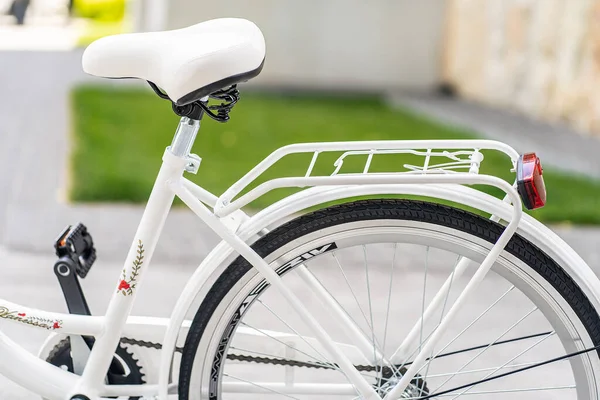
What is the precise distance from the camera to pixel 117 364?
8.37 ft

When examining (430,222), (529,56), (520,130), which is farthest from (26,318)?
(529,56)

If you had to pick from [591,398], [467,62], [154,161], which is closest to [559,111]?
[467,62]

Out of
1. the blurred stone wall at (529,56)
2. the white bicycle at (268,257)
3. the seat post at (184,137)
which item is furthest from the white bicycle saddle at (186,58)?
the blurred stone wall at (529,56)

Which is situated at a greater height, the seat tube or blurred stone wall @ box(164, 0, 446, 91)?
blurred stone wall @ box(164, 0, 446, 91)

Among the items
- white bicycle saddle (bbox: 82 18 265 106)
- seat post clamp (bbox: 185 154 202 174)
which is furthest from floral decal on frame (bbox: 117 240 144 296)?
white bicycle saddle (bbox: 82 18 265 106)

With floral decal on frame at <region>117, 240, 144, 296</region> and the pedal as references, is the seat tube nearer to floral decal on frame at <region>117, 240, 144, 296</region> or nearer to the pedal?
floral decal on frame at <region>117, 240, 144, 296</region>

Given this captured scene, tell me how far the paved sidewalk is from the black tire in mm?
6010

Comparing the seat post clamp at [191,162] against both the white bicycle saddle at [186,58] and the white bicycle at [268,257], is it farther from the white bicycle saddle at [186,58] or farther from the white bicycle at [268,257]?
the white bicycle saddle at [186,58]

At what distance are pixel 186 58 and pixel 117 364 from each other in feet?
3.11

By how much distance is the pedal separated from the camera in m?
2.53

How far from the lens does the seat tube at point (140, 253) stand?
7.42 feet

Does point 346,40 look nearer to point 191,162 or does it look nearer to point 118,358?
point 118,358

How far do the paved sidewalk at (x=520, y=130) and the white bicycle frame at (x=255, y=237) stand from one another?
19.8ft

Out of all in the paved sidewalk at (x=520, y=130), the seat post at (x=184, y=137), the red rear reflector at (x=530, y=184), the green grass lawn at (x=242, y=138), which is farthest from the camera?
the paved sidewalk at (x=520, y=130)
